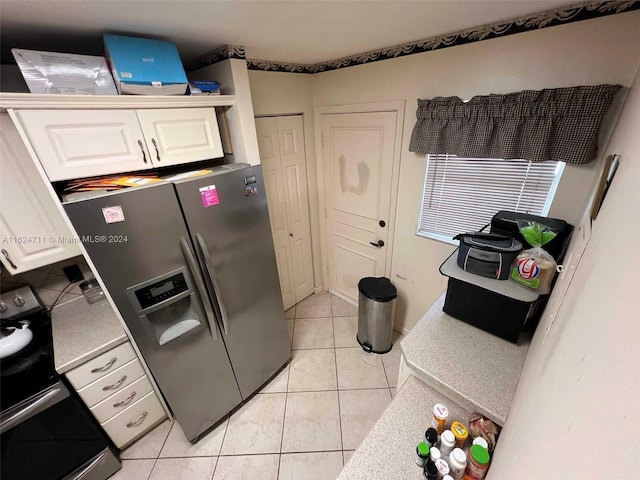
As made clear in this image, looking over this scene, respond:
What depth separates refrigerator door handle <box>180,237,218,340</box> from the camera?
1368 millimetres

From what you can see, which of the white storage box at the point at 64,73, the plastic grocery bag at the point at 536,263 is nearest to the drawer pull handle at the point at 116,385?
the white storage box at the point at 64,73

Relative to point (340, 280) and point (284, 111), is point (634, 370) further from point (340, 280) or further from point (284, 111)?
point (340, 280)

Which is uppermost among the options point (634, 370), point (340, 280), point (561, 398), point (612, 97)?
point (612, 97)

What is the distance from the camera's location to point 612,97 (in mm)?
1137

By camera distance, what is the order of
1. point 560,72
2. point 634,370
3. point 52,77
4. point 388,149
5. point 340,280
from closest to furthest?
point 634,370 → point 52,77 → point 560,72 → point 388,149 → point 340,280

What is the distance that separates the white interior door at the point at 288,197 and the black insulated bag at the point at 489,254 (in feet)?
5.24

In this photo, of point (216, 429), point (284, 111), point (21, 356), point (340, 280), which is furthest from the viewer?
point (340, 280)

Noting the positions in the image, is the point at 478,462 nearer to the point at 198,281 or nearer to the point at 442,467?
the point at 442,467

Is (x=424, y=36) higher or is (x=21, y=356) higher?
(x=424, y=36)

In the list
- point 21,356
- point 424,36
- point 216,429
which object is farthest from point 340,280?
point 21,356

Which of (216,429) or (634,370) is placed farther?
(216,429)

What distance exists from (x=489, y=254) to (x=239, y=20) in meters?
1.54

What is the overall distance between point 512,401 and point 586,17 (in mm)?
1656

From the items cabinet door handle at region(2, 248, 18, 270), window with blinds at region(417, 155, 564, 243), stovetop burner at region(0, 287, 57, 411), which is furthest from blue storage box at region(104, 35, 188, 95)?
window with blinds at region(417, 155, 564, 243)
